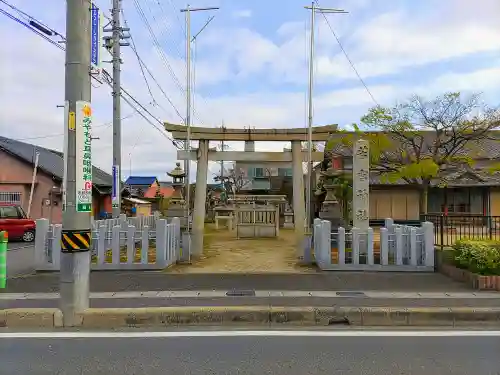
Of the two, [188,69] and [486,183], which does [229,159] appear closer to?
[188,69]

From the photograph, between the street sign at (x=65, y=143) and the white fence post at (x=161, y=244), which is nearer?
the street sign at (x=65, y=143)

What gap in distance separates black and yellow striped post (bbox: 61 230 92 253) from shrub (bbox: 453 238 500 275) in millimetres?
7513

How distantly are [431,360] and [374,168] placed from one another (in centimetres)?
1554

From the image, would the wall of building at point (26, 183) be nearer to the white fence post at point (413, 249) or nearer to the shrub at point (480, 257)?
the white fence post at point (413, 249)

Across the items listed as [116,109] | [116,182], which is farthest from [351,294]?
[116,109]

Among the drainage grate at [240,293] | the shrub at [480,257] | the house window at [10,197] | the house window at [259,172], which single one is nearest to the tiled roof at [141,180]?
the house window at [259,172]

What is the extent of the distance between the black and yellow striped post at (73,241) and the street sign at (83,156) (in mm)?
348

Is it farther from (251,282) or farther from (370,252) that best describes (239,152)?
(251,282)

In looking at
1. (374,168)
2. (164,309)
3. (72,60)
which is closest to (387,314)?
(164,309)

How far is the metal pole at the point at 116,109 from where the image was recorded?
53.6 feet

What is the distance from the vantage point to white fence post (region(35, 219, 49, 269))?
10.9 meters

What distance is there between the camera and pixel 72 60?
666cm

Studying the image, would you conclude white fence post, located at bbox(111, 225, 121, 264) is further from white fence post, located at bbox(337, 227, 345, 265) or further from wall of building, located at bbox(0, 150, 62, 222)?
wall of building, located at bbox(0, 150, 62, 222)

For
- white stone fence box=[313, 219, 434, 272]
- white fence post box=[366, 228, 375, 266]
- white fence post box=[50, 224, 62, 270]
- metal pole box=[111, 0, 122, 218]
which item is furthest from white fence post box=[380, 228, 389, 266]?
metal pole box=[111, 0, 122, 218]
